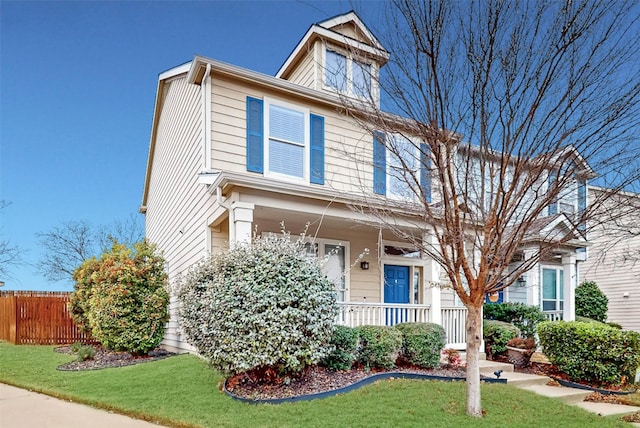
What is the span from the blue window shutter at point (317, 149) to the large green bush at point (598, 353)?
239 inches

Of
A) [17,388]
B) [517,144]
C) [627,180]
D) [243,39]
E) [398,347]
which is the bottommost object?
[17,388]

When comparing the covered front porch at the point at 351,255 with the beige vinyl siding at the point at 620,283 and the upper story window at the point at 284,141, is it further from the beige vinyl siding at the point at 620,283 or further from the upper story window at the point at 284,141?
the beige vinyl siding at the point at 620,283

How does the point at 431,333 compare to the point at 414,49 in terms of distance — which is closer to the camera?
the point at 414,49

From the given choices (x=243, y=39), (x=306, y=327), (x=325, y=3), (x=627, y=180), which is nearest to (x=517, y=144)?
(x=627, y=180)

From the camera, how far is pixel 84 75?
16.0 m

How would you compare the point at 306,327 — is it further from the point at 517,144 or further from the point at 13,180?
the point at 13,180

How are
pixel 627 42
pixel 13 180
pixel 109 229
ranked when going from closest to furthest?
1. pixel 627 42
2. pixel 13 180
3. pixel 109 229

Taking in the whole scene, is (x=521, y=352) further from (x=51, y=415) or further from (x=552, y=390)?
(x=51, y=415)

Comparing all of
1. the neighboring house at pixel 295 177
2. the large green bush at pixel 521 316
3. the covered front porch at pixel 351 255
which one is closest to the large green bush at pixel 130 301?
the neighboring house at pixel 295 177

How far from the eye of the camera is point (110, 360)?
1009 centimetres

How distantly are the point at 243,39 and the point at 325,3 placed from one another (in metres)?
7.45

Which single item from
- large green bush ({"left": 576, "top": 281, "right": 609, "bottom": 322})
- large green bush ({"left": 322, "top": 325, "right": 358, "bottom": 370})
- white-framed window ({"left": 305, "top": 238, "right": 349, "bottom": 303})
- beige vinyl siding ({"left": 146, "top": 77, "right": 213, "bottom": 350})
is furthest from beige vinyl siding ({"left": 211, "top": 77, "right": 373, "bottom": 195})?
large green bush ({"left": 576, "top": 281, "right": 609, "bottom": 322})

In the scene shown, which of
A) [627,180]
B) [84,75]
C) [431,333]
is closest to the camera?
[627,180]

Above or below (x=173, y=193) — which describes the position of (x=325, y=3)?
above
